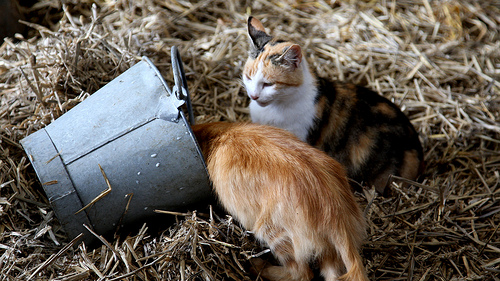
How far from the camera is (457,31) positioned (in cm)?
450

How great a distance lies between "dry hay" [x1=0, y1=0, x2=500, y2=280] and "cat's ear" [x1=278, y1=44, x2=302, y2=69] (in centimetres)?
86

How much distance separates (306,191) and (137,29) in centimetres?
267

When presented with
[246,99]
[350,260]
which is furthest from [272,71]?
[350,260]

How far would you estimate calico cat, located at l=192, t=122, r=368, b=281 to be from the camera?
2191mm

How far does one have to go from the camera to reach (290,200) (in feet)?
7.21

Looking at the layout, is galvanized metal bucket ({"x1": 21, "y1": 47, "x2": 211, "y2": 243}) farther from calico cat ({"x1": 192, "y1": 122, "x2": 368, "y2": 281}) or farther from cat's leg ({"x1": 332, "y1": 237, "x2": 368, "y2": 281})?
cat's leg ({"x1": 332, "y1": 237, "x2": 368, "y2": 281})

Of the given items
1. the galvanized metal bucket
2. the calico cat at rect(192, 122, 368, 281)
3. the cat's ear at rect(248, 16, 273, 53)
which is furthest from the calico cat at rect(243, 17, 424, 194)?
the galvanized metal bucket

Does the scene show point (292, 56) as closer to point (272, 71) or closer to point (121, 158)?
point (272, 71)

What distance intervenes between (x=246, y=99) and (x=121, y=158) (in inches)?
69.4

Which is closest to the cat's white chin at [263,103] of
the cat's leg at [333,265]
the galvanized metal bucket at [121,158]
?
the galvanized metal bucket at [121,158]

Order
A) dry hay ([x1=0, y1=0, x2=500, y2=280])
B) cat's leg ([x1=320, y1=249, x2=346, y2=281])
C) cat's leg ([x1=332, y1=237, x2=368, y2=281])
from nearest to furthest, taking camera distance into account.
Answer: cat's leg ([x1=332, y1=237, x2=368, y2=281]) < cat's leg ([x1=320, y1=249, x2=346, y2=281]) < dry hay ([x1=0, y1=0, x2=500, y2=280])

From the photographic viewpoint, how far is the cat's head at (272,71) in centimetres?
298

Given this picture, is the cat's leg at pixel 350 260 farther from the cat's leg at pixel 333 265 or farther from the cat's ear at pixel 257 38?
the cat's ear at pixel 257 38

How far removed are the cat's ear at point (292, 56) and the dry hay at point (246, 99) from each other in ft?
2.83
